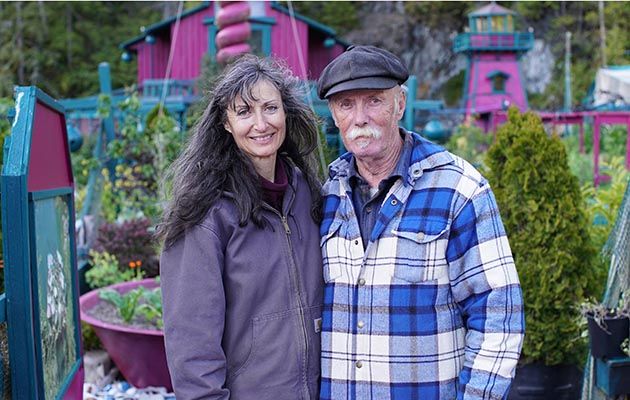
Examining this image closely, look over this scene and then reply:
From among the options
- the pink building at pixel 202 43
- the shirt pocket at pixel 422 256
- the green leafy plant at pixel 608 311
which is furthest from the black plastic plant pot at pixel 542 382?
the pink building at pixel 202 43

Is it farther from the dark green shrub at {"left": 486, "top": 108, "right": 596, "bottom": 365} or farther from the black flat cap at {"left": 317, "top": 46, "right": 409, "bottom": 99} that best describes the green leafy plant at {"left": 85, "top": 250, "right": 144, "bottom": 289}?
the black flat cap at {"left": 317, "top": 46, "right": 409, "bottom": 99}

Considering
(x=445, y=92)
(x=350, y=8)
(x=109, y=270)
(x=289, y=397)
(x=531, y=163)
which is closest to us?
(x=289, y=397)

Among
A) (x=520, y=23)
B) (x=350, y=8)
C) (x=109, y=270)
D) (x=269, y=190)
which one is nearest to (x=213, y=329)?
(x=269, y=190)

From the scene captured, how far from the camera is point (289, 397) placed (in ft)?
7.20

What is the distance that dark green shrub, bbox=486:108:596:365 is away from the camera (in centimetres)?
422

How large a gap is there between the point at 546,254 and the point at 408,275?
233 centimetres

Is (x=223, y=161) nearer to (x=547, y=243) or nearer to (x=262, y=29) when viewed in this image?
(x=547, y=243)

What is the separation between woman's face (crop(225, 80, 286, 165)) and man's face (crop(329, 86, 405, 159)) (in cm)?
19

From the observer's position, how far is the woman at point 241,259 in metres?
2.07

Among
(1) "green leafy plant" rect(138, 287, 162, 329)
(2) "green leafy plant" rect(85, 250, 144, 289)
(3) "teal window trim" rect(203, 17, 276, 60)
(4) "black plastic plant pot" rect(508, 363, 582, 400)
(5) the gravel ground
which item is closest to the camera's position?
(4) "black plastic plant pot" rect(508, 363, 582, 400)

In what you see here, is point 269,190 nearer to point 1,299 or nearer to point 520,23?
point 1,299

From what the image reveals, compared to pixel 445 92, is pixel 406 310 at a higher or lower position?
lower

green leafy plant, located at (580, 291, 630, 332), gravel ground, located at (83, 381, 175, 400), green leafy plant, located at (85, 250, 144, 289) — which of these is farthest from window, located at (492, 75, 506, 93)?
green leafy plant, located at (580, 291, 630, 332)

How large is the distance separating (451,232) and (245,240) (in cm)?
60
